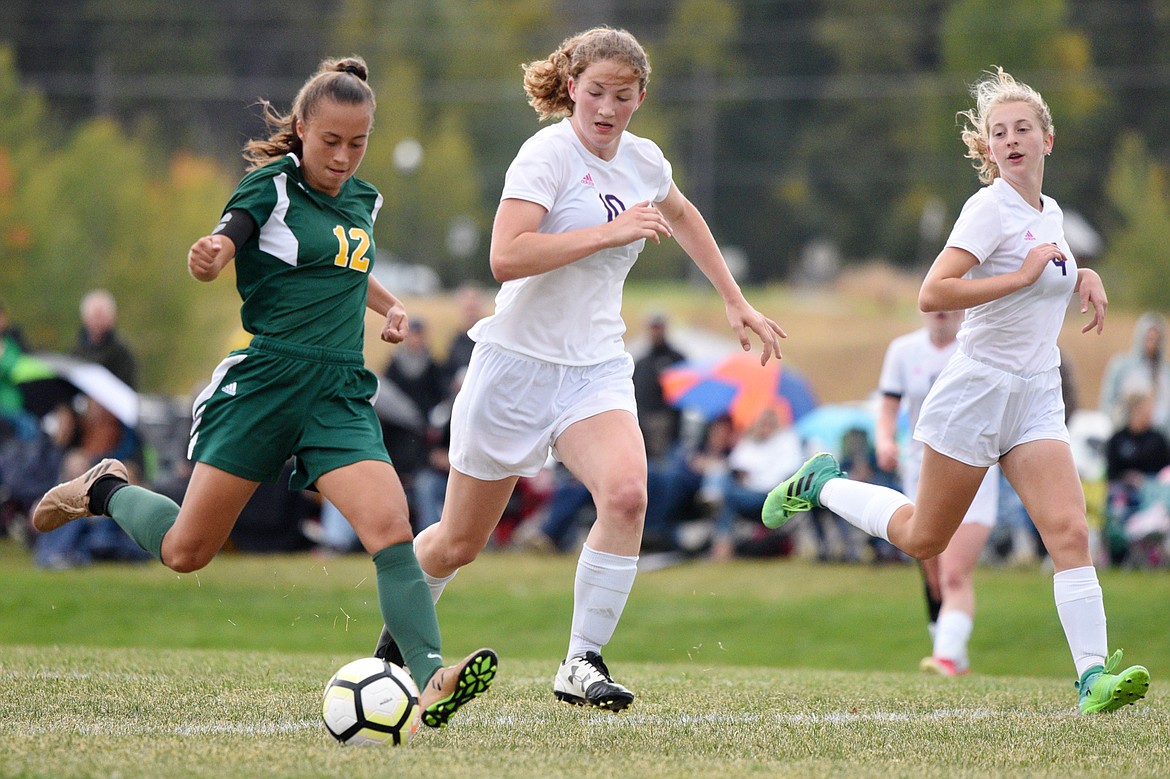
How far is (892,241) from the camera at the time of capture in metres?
61.5

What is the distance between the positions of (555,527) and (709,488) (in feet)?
5.06

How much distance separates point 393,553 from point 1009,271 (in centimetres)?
274

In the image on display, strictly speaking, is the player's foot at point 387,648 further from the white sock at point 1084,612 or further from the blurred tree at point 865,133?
the blurred tree at point 865,133

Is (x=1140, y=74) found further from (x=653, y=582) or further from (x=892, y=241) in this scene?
(x=653, y=582)

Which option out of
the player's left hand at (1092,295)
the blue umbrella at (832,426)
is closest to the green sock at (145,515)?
the player's left hand at (1092,295)

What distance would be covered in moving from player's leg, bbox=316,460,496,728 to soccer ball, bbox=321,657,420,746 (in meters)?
0.12

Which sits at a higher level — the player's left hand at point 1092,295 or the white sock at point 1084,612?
the player's left hand at point 1092,295

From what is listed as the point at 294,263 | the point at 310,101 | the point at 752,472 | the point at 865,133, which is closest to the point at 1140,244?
the point at 865,133

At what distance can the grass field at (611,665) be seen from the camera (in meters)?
4.65

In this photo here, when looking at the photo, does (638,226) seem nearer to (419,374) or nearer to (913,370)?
(913,370)

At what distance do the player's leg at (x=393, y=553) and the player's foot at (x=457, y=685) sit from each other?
0.06 meters

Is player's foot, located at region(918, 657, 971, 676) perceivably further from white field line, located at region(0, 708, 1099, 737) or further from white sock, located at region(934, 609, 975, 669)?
white field line, located at region(0, 708, 1099, 737)

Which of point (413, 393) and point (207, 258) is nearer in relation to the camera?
point (207, 258)

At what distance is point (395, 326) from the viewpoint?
18.5 ft
